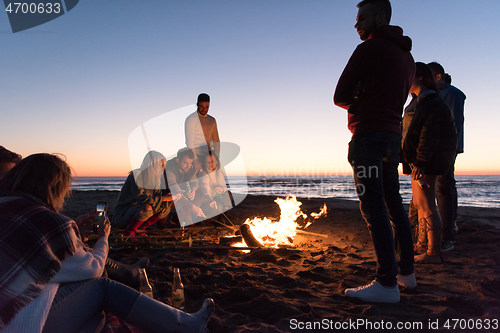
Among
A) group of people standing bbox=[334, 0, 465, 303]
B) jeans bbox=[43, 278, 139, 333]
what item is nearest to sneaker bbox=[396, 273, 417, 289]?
group of people standing bbox=[334, 0, 465, 303]

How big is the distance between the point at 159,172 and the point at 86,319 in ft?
12.2

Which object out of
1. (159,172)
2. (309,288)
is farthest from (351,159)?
(159,172)

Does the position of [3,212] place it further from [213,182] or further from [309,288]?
[213,182]

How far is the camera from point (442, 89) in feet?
14.2

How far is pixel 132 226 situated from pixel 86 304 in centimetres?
356

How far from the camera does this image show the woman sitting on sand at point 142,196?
4.91 meters

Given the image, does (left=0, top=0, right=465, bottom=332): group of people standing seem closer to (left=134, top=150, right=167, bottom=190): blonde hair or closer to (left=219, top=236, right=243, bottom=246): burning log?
(left=134, top=150, right=167, bottom=190): blonde hair

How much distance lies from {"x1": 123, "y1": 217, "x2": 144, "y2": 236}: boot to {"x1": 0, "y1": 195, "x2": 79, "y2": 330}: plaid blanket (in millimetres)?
3574

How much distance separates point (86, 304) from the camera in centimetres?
161

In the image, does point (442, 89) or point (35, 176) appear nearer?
point (35, 176)

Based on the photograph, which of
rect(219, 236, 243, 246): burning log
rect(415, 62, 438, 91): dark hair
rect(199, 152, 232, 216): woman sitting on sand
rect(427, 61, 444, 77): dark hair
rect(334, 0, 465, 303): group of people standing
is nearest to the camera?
rect(334, 0, 465, 303): group of people standing

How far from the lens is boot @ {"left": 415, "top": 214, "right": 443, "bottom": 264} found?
3.29 meters

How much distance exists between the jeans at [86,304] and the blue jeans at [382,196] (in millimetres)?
1892

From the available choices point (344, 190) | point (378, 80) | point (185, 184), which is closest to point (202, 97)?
point (185, 184)
